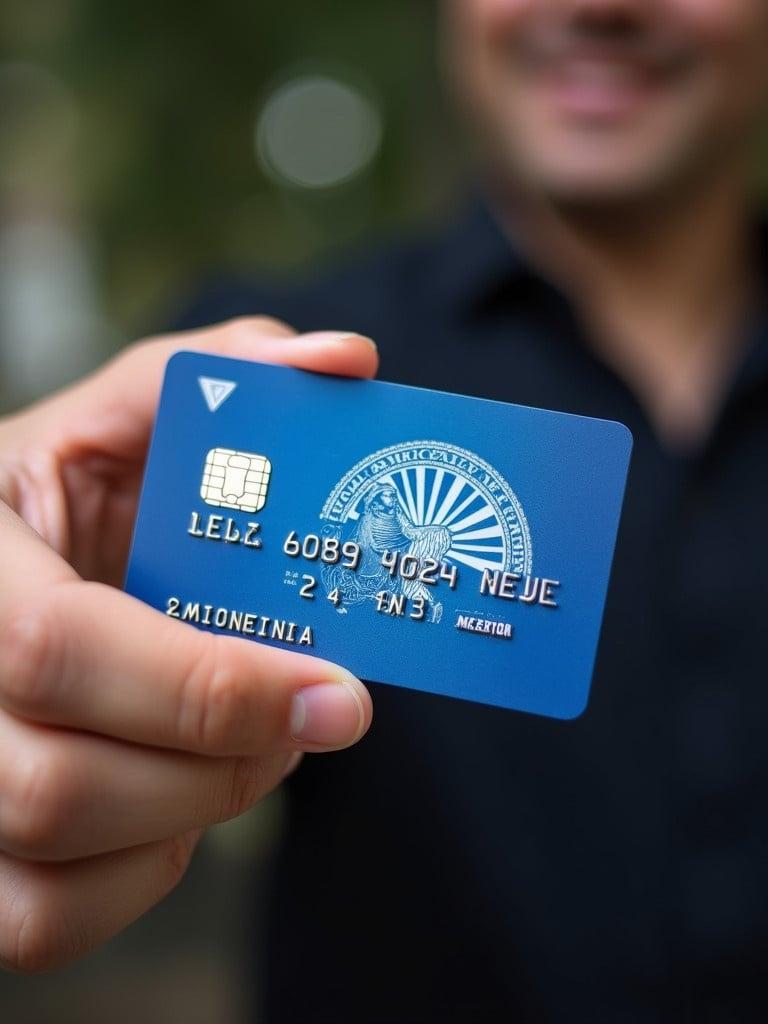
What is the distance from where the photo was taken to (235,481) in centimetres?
101

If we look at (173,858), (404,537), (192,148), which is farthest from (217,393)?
(192,148)

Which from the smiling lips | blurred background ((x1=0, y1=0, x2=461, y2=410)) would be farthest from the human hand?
blurred background ((x1=0, y1=0, x2=461, y2=410))

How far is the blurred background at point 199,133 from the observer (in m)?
3.33

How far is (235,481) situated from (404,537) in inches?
8.0

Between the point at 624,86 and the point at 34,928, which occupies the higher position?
the point at 624,86

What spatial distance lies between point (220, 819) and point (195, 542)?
0.99ft

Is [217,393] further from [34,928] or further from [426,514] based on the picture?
[34,928]

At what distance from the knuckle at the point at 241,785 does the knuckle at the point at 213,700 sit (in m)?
0.10

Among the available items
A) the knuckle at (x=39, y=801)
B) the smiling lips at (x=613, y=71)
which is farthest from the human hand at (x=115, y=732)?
the smiling lips at (x=613, y=71)

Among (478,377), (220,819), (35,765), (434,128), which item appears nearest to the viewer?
(35,765)

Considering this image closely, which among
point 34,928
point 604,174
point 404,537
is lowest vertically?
point 34,928

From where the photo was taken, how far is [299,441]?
1.01 meters

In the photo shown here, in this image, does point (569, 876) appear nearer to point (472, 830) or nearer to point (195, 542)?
point (472, 830)

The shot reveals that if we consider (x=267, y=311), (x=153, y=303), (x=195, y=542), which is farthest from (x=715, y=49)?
(x=153, y=303)
